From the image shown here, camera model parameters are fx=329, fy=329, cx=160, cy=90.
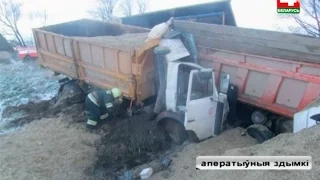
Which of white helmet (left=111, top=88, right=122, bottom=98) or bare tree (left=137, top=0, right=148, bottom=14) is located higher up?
white helmet (left=111, top=88, right=122, bottom=98)

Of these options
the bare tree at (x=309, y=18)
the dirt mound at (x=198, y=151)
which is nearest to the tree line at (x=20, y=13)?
the bare tree at (x=309, y=18)

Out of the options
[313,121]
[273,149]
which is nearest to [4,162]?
[273,149]

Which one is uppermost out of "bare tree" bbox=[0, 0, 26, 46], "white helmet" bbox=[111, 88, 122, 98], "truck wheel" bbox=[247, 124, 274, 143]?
"white helmet" bbox=[111, 88, 122, 98]

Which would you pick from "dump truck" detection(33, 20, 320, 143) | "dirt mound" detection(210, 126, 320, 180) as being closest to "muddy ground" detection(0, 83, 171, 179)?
"dump truck" detection(33, 20, 320, 143)

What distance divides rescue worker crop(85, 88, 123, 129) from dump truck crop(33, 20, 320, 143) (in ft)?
Answer: 0.85

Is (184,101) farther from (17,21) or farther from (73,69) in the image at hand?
(17,21)

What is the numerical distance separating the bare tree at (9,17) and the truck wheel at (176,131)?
69.0ft

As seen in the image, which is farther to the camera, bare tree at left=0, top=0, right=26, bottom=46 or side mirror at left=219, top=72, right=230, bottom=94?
bare tree at left=0, top=0, right=26, bottom=46

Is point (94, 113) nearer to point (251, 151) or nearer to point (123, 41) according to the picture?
point (123, 41)

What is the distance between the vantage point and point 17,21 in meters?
24.8

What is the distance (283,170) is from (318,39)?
2.79 metres

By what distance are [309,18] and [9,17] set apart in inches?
805

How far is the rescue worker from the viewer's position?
6375mm

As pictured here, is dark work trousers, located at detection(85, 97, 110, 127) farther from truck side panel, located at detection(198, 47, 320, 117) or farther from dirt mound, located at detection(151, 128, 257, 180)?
truck side panel, located at detection(198, 47, 320, 117)
